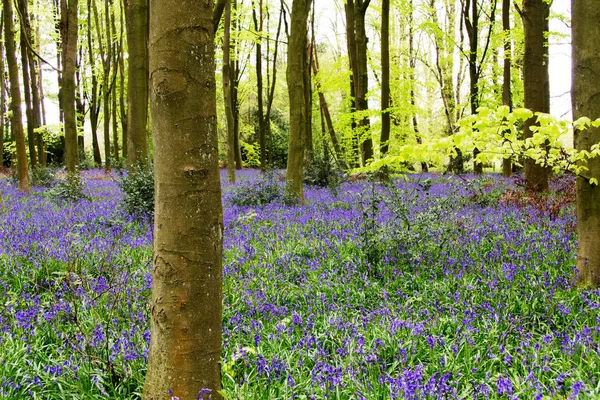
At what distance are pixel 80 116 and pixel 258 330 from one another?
102ft

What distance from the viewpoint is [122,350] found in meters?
3.10

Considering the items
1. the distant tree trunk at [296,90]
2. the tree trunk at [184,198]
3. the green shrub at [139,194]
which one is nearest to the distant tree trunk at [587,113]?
the tree trunk at [184,198]

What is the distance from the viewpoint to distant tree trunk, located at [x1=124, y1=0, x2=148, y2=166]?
941 centimetres

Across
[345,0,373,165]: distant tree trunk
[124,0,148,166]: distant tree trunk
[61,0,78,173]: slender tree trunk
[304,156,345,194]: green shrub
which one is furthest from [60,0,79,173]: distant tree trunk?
[345,0,373,165]: distant tree trunk

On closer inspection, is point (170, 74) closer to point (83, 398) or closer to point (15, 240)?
point (83, 398)

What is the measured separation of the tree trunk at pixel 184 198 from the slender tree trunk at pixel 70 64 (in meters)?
10.3

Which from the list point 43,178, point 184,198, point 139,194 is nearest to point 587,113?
point 184,198

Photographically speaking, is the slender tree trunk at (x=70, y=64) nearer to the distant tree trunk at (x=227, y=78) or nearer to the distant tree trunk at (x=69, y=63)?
the distant tree trunk at (x=69, y=63)

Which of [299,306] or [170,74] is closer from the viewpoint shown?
[170,74]

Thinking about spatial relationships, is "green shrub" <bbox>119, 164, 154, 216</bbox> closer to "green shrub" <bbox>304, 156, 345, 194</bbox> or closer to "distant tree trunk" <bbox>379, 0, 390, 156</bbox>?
"green shrub" <bbox>304, 156, 345, 194</bbox>

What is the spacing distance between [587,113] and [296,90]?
7.39 metres

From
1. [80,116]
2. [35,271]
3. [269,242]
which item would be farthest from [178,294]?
[80,116]

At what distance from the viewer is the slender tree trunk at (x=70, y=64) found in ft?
34.4

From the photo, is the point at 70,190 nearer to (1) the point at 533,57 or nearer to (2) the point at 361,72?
(2) the point at 361,72
